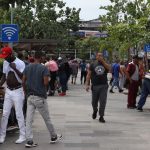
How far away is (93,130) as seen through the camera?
42.3ft

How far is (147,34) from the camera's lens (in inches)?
914

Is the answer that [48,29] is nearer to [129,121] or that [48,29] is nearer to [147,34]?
[147,34]

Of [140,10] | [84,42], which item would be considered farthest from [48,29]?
[84,42]

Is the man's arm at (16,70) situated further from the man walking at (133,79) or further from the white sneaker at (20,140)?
the man walking at (133,79)

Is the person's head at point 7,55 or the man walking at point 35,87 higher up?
the person's head at point 7,55

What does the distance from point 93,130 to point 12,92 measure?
2.69 m

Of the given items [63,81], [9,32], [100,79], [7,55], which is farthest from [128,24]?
[7,55]

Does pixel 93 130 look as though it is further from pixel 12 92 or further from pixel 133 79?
pixel 133 79

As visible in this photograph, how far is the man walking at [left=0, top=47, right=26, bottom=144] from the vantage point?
1088 centimetres

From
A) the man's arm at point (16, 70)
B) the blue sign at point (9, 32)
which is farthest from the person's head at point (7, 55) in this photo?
the blue sign at point (9, 32)

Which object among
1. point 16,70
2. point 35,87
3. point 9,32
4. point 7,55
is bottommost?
point 35,87

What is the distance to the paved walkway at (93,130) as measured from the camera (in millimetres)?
10820

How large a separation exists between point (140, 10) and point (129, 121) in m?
26.3

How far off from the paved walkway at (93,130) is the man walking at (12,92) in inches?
13.6
